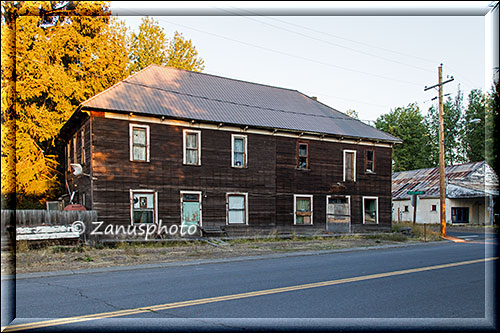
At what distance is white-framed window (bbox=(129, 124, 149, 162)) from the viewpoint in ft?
67.4

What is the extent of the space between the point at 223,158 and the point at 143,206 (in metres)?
5.09

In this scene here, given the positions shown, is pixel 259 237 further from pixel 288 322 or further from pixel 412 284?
pixel 288 322

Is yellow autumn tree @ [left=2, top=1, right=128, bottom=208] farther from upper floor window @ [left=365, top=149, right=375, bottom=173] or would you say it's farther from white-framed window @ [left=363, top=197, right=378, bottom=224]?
white-framed window @ [left=363, top=197, right=378, bottom=224]

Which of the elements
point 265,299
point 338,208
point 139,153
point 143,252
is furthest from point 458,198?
point 265,299

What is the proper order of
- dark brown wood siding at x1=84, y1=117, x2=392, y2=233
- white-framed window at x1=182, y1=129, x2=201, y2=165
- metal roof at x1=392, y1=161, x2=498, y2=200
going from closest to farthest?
dark brown wood siding at x1=84, y1=117, x2=392, y2=233 → white-framed window at x1=182, y1=129, x2=201, y2=165 → metal roof at x1=392, y1=161, x2=498, y2=200

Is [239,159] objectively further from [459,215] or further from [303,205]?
[459,215]


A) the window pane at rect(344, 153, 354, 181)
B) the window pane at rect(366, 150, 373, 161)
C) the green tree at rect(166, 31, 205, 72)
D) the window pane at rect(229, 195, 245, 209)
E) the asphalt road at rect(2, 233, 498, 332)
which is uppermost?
the green tree at rect(166, 31, 205, 72)

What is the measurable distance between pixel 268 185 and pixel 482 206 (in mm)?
30982

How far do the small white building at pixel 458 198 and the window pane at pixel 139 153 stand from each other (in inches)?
1163

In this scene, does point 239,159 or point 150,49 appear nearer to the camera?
→ point 239,159

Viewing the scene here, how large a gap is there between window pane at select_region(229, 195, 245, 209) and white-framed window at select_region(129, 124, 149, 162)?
5.31 metres

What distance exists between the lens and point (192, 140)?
73.6ft

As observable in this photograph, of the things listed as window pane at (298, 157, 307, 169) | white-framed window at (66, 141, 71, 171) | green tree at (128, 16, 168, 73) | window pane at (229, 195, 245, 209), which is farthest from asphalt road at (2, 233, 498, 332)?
green tree at (128, 16, 168, 73)

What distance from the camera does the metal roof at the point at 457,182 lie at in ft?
142
